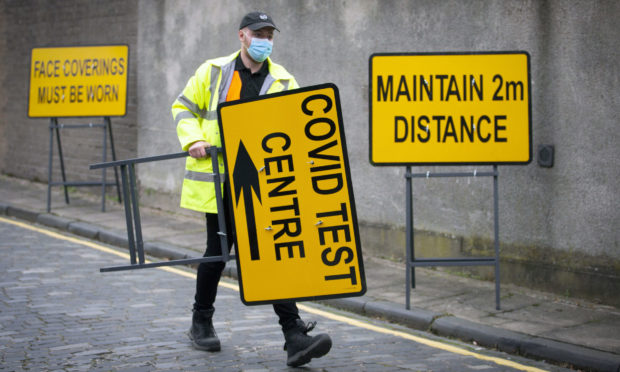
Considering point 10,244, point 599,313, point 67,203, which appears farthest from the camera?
point 67,203

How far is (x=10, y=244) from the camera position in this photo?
9336 mm

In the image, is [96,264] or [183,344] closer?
[183,344]

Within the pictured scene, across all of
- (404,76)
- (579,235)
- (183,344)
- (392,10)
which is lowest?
(183,344)

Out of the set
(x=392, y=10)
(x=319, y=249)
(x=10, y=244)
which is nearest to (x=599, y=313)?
(x=319, y=249)

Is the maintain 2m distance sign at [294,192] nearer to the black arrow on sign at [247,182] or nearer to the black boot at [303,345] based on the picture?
the black arrow on sign at [247,182]

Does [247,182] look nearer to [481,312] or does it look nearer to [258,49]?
[258,49]

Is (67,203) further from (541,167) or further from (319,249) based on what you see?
(319,249)

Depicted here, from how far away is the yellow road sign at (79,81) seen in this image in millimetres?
11117

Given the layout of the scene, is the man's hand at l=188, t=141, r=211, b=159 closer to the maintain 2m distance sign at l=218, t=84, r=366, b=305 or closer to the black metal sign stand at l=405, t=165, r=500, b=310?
the maintain 2m distance sign at l=218, t=84, r=366, b=305

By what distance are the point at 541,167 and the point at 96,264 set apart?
167 inches

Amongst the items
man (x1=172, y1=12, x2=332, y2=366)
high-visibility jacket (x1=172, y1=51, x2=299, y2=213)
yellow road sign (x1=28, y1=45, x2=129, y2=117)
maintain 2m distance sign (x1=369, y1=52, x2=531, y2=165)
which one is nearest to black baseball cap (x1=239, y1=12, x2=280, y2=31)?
man (x1=172, y1=12, x2=332, y2=366)

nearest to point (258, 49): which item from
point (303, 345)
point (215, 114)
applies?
point (215, 114)

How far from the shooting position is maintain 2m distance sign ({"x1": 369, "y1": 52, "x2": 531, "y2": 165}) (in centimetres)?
664

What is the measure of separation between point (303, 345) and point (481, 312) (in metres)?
1.95
